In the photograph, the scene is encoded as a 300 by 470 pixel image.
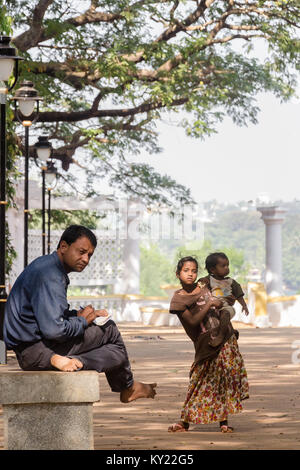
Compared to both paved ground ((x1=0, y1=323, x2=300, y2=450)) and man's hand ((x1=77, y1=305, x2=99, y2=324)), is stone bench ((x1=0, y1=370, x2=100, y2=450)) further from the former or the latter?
Answer: paved ground ((x1=0, y1=323, x2=300, y2=450))

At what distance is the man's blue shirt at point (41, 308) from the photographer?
19.8 ft

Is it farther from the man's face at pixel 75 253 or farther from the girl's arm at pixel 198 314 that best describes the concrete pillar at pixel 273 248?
the man's face at pixel 75 253

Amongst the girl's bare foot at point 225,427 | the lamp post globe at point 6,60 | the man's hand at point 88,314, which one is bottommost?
the girl's bare foot at point 225,427

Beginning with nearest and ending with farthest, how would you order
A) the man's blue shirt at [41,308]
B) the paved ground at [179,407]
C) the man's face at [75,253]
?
the man's blue shirt at [41,308] < the man's face at [75,253] < the paved ground at [179,407]

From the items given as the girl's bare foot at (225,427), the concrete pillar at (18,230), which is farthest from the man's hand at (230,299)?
the concrete pillar at (18,230)

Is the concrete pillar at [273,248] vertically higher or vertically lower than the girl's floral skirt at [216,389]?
higher

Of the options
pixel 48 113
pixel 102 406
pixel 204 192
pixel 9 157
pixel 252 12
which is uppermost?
pixel 204 192

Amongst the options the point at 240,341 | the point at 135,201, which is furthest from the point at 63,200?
the point at 240,341

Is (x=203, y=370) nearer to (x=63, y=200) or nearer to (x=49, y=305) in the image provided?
(x=49, y=305)

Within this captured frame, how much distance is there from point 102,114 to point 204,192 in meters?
157

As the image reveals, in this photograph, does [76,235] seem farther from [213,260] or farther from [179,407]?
[179,407]

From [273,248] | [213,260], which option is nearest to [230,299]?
[213,260]

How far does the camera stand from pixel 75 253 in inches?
246

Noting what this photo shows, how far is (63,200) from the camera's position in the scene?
1200 inches
